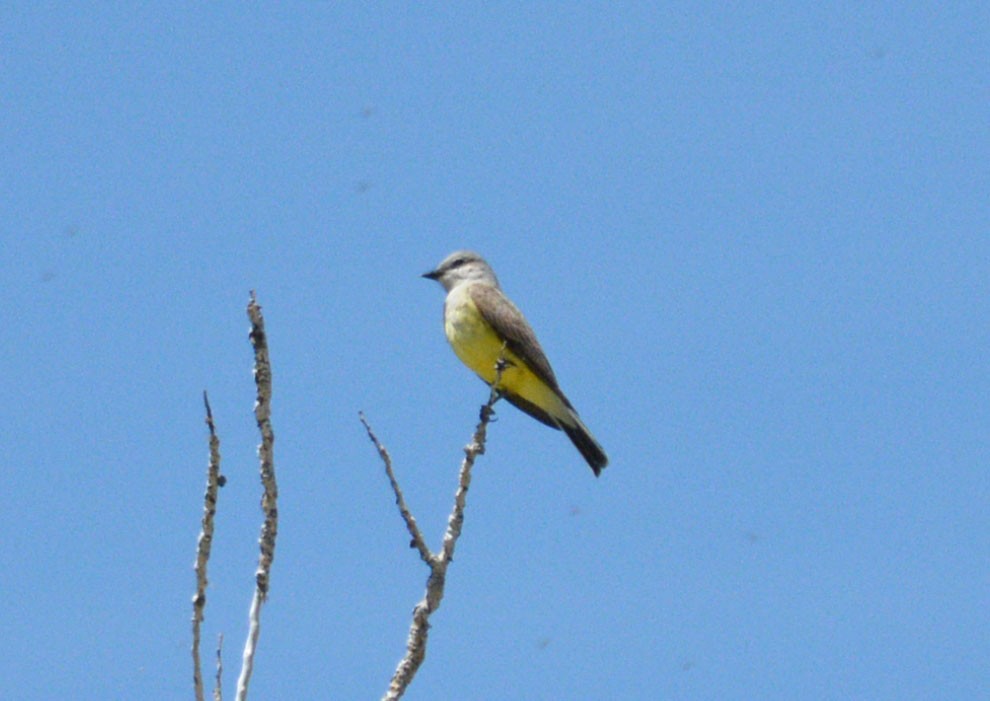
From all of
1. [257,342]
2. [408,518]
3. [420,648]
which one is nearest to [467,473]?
[408,518]

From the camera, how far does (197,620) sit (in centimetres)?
430

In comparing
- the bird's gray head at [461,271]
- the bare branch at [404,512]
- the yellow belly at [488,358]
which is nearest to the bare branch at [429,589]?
the bare branch at [404,512]

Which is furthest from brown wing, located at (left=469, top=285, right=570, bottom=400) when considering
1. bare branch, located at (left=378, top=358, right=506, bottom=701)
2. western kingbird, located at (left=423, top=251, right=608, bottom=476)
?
bare branch, located at (left=378, top=358, right=506, bottom=701)

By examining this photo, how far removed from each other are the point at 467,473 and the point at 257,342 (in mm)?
1234

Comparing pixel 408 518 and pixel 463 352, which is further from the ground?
pixel 463 352

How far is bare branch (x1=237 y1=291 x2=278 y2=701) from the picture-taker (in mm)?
4480

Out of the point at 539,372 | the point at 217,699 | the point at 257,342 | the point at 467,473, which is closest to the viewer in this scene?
the point at 217,699

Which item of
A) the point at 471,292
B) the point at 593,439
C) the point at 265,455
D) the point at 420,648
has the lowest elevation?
the point at 420,648

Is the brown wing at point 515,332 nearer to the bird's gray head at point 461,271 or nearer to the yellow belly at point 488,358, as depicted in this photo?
the yellow belly at point 488,358

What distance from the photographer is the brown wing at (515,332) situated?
1134 centimetres

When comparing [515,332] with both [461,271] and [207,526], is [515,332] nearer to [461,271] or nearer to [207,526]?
[461,271]

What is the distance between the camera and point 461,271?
525 inches

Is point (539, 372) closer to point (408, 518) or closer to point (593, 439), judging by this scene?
point (593, 439)

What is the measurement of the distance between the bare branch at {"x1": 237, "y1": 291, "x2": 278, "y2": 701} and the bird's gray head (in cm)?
854
